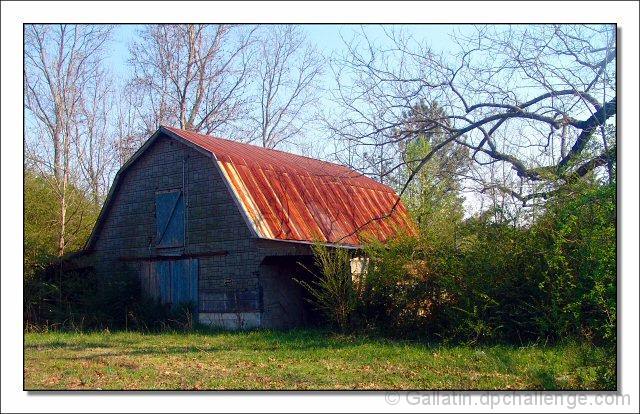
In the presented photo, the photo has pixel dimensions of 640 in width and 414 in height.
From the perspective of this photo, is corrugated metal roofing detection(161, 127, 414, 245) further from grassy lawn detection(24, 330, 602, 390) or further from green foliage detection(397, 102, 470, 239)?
grassy lawn detection(24, 330, 602, 390)

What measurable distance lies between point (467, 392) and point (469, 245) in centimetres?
639

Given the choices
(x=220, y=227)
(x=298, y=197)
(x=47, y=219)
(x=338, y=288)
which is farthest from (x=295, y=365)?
(x=47, y=219)

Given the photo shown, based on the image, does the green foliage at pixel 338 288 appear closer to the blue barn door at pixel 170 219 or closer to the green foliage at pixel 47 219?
the blue barn door at pixel 170 219

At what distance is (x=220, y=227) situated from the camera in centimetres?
1938

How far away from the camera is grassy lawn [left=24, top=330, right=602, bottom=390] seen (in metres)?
10.9

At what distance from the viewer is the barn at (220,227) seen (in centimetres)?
1872

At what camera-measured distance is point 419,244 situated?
16.7 meters

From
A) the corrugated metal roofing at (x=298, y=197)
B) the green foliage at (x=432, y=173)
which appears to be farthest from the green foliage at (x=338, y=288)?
the green foliage at (x=432, y=173)

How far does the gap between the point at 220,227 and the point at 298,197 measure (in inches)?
102

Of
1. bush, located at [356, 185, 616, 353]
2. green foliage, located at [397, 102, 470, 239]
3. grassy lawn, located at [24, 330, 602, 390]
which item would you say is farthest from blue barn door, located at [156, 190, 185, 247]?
green foliage, located at [397, 102, 470, 239]

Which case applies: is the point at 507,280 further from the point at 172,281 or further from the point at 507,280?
the point at 172,281

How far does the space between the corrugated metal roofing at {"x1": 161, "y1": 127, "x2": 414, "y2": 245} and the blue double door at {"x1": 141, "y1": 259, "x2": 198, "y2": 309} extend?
111 inches

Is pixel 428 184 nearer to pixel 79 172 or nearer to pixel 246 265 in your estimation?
pixel 246 265
